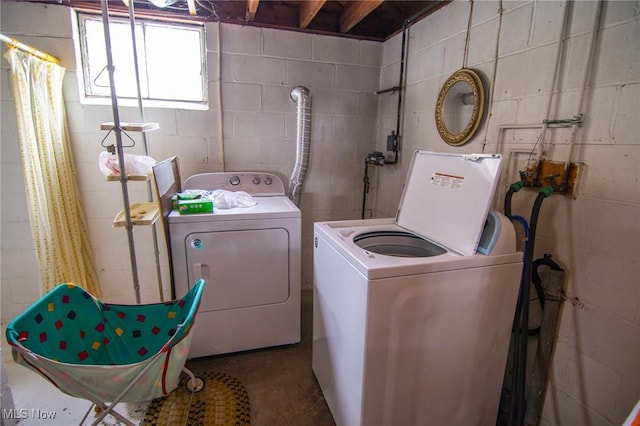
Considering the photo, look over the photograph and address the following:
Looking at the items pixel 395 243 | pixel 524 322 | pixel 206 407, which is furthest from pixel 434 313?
pixel 206 407

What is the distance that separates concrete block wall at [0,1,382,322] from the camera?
6.47ft

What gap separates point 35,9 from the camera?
6.16 ft

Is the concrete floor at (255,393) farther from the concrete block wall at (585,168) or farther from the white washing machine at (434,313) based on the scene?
the concrete block wall at (585,168)

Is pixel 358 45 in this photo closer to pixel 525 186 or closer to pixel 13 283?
pixel 525 186

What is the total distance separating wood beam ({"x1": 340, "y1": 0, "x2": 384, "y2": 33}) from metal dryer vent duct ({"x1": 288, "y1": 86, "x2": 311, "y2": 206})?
534mm

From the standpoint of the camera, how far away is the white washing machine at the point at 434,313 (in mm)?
1135

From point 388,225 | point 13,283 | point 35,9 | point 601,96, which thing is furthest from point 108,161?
point 601,96

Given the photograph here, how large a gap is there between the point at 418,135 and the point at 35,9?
2.45 metres

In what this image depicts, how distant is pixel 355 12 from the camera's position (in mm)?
2129

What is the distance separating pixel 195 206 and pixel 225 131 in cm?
80

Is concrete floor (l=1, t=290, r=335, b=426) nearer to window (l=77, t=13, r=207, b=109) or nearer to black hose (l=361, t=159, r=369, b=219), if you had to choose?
black hose (l=361, t=159, r=369, b=219)

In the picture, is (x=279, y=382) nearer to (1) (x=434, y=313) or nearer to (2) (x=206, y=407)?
(2) (x=206, y=407)

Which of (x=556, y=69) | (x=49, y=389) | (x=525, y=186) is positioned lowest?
(x=49, y=389)

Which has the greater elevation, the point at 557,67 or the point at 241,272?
the point at 557,67
